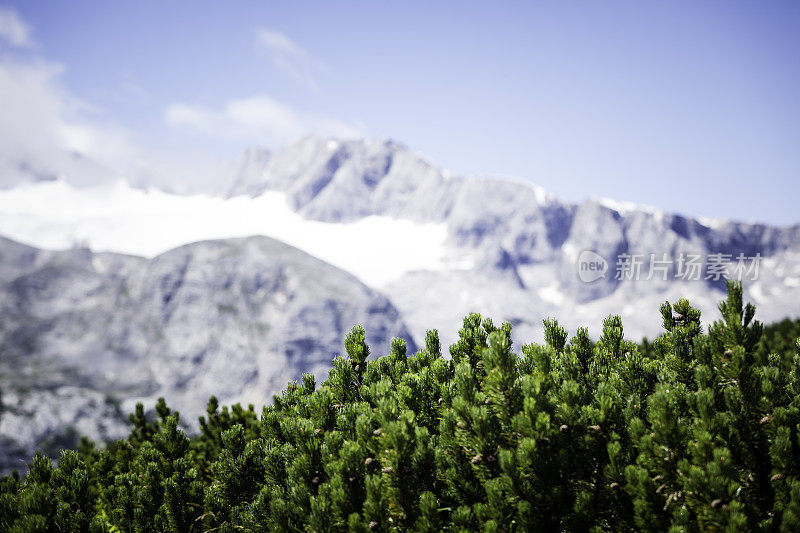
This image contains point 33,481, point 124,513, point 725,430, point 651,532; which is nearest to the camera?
point 651,532

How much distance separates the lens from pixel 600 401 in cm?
526

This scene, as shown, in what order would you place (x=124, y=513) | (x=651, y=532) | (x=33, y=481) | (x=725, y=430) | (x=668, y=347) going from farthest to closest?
(x=668, y=347)
(x=33, y=481)
(x=124, y=513)
(x=725, y=430)
(x=651, y=532)

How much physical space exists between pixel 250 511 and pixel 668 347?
670 cm

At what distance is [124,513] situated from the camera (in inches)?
259

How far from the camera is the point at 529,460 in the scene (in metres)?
4.59

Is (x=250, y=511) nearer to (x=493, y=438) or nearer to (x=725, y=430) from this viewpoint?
(x=493, y=438)

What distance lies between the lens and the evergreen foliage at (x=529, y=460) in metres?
4.60

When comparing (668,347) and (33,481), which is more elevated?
(668,347)

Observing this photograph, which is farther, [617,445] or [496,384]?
[496,384]

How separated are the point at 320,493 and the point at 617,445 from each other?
3.11 metres

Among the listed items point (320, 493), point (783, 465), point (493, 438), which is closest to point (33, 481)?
point (320, 493)

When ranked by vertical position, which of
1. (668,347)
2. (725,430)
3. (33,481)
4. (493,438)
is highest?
(668,347)

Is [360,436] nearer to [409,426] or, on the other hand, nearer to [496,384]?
[409,426]

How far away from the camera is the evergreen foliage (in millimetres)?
4598
